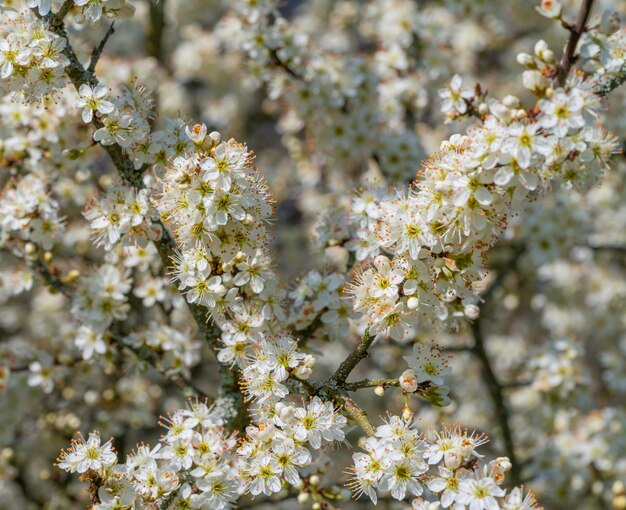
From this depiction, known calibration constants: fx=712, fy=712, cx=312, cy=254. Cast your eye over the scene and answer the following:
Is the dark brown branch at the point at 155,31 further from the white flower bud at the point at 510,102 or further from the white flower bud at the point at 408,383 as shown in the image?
the white flower bud at the point at 408,383

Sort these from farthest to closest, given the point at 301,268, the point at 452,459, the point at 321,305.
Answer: the point at 301,268 < the point at 321,305 < the point at 452,459

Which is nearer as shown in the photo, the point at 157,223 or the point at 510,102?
the point at 510,102

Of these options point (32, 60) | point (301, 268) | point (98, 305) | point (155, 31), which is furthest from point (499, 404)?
point (155, 31)

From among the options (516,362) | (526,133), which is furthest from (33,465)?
(526,133)

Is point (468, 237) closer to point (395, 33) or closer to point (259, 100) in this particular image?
point (395, 33)

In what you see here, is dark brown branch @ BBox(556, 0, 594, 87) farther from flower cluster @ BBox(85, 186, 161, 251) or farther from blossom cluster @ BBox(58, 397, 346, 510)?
flower cluster @ BBox(85, 186, 161, 251)

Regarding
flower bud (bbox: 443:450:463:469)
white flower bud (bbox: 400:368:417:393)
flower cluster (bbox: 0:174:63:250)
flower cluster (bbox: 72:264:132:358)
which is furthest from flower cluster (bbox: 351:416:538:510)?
flower cluster (bbox: 0:174:63:250)

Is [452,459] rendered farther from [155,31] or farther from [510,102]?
[155,31]

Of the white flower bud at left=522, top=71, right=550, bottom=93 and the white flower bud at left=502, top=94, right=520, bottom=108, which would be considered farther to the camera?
the white flower bud at left=522, top=71, right=550, bottom=93
